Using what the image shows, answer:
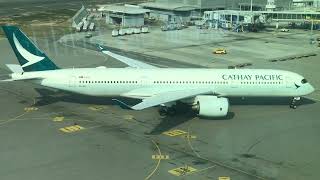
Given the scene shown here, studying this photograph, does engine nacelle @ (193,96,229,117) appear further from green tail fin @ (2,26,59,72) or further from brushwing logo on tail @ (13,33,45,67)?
brushwing logo on tail @ (13,33,45,67)

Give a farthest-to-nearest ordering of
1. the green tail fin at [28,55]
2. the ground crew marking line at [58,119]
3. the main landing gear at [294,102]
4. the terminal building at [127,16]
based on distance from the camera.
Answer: the terminal building at [127,16] → the main landing gear at [294,102] → the green tail fin at [28,55] → the ground crew marking line at [58,119]

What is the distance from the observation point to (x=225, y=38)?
106m

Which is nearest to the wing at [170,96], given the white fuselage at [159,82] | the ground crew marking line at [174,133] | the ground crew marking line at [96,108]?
the white fuselage at [159,82]

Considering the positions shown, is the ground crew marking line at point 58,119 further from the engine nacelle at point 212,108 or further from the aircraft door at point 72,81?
the engine nacelle at point 212,108

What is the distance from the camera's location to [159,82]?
164 feet

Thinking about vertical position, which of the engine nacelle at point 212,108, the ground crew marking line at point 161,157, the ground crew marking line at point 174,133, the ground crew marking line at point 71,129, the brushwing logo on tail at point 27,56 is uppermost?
the brushwing logo on tail at point 27,56

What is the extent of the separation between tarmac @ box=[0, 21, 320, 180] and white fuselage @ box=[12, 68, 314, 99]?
7.32 ft

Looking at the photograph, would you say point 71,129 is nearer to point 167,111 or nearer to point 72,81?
point 72,81

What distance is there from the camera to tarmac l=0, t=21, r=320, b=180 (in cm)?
3478

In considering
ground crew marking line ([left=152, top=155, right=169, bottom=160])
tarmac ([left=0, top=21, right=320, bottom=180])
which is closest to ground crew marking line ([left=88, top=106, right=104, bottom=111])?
tarmac ([left=0, top=21, right=320, bottom=180])

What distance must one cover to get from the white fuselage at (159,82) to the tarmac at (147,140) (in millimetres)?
2230

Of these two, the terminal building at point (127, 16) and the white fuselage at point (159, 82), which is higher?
the terminal building at point (127, 16)

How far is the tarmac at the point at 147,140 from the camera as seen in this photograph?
3478 cm

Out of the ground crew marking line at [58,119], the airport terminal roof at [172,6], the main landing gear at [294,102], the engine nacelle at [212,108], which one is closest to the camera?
the engine nacelle at [212,108]
